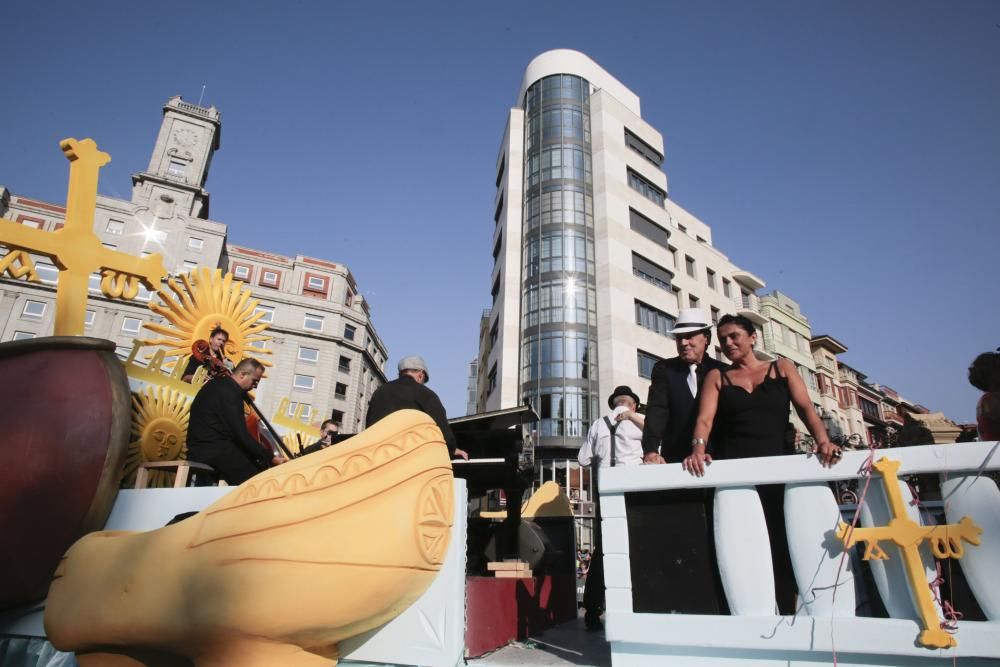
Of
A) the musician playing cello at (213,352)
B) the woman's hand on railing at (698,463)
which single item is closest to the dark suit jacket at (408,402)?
the woman's hand on railing at (698,463)

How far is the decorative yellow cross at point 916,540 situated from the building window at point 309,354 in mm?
45398

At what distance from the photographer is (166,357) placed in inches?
199

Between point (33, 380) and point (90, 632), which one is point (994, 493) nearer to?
point (90, 632)

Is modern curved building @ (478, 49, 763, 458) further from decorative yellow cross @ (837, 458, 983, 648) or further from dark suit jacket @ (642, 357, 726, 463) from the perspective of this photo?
decorative yellow cross @ (837, 458, 983, 648)

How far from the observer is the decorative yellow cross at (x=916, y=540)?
1785 mm

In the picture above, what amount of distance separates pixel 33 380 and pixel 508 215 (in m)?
30.1

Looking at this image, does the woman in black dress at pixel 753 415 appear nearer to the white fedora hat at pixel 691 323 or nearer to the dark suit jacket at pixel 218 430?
the white fedora hat at pixel 691 323

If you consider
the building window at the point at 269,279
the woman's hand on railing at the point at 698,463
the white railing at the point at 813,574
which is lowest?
the white railing at the point at 813,574

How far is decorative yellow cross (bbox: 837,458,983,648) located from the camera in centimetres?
179

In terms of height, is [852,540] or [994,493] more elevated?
[994,493]

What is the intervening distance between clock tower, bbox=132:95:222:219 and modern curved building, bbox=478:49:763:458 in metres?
27.2

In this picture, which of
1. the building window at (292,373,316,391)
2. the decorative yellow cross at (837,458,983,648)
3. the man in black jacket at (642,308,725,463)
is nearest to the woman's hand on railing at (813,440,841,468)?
the decorative yellow cross at (837,458,983,648)

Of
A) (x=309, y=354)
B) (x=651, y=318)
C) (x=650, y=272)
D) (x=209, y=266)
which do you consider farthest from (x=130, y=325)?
(x=650, y=272)


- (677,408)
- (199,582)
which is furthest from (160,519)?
(677,408)
